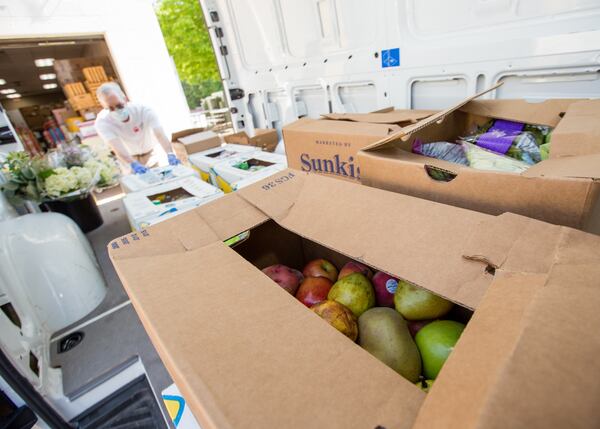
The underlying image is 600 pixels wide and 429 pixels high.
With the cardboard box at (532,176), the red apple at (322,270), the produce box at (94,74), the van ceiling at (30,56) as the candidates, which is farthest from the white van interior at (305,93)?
the produce box at (94,74)

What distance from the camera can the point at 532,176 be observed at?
0.55m

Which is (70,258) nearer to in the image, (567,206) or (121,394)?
(121,394)

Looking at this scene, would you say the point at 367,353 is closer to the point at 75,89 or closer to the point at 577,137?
the point at 577,137

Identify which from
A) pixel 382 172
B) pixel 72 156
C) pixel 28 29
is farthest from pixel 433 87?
pixel 28 29

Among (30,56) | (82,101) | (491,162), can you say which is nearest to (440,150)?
(491,162)

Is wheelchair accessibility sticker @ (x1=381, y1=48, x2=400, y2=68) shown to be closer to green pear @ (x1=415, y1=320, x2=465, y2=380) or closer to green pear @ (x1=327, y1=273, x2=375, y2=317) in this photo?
green pear @ (x1=327, y1=273, x2=375, y2=317)

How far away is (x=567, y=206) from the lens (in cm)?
52

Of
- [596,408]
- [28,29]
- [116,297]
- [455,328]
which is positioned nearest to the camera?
[596,408]

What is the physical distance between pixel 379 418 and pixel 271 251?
776 millimetres

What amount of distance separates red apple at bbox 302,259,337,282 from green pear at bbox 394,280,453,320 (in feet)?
0.82

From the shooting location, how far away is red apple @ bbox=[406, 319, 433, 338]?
0.73 m

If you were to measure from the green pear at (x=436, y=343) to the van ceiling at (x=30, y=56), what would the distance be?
6.26m

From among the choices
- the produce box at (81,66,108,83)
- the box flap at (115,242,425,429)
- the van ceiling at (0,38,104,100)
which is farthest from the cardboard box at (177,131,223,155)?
the produce box at (81,66,108,83)

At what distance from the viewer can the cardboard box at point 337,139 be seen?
1.02 metres
